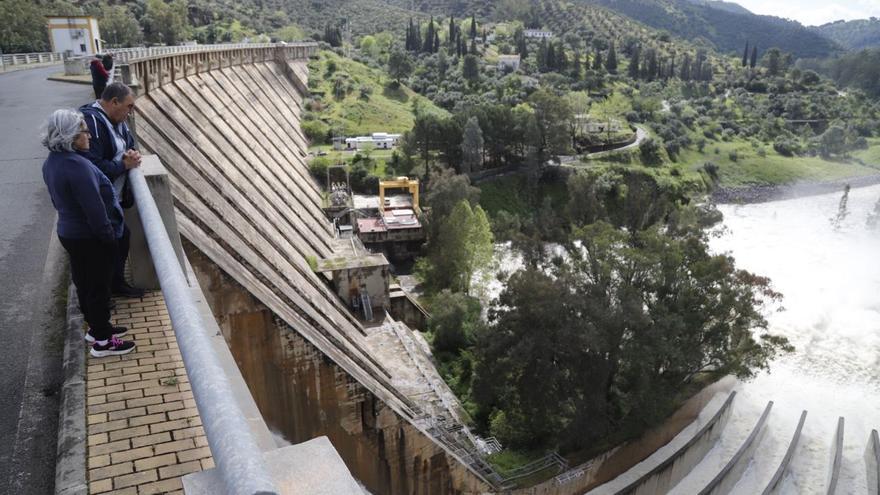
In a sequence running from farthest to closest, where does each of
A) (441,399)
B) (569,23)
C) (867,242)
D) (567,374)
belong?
(569,23) < (867,242) < (441,399) < (567,374)

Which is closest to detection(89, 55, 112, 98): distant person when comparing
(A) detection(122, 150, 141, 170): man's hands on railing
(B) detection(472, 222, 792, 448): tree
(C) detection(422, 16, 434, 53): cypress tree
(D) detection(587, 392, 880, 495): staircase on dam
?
(A) detection(122, 150, 141, 170): man's hands on railing

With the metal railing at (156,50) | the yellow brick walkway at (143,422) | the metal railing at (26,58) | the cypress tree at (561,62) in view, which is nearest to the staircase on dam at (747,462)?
the yellow brick walkway at (143,422)

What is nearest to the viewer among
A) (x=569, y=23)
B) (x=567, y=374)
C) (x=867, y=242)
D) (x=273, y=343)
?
(x=273, y=343)

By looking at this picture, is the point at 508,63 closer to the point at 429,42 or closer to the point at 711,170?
the point at 429,42

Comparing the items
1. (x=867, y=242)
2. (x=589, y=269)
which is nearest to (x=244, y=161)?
(x=589, y=269)

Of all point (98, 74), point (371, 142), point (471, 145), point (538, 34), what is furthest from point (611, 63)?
point (98, 74)

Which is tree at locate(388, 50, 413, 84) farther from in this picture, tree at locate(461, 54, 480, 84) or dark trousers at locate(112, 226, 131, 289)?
dark trousers at locate(112, 226, 131, 289)

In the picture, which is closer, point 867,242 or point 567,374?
point 567,374

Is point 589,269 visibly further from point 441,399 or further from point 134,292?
Result: point 134,292
